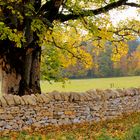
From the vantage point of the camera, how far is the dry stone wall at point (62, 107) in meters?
15.7

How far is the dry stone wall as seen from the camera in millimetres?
15734

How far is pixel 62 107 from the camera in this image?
17.2 meters

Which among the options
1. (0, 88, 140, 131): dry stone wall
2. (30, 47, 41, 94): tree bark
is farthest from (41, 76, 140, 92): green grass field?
(30, 47, 41, 94): tree bark

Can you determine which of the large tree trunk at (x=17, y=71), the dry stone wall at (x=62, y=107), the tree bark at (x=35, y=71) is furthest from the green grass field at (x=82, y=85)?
the large tree trunk at (x=17, y=71)

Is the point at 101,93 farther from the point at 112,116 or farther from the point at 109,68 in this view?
the point at 109,68

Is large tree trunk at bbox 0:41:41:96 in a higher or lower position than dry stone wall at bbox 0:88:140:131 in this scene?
higher

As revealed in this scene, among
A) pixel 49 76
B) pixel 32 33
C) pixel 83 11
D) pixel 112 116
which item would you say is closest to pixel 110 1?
pixel 83 11

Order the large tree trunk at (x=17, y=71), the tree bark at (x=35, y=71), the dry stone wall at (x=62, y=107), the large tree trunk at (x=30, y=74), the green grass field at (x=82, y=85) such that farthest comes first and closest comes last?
the green grass field at (x=82, y=85) → the tree bark at (x=35, y=71) → the large tree trunk at (x=30, y=74) → the large tree trunk at (x=17, y=71) → the dry stone wall at (x=62, y=107)

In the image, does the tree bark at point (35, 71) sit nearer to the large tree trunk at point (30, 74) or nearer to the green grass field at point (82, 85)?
the large tree trunk at point (30, 74)

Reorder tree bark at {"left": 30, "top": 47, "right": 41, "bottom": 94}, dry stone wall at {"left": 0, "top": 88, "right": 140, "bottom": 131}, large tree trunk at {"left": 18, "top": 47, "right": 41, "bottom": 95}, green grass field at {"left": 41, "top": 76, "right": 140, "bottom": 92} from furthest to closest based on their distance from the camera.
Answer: green grass field at {"left": 41, "top": 76, "right": 140, "bottom": 92} < tree bark at {"left": 30, "top": 47, "right": 41, "bottom": 94} < large tree trunk at {"left": 18, "top": 47, "right": 41, "bottom": 95} < dry stone wall at {"left": 0, "top": 88, "right": 140, "bottom": 131}

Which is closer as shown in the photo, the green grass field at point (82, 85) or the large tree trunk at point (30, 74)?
the large tree trunk at point (30, 74)

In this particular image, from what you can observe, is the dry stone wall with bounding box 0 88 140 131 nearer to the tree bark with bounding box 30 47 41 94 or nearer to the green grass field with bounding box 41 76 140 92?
the tree bark with bounding box 30 47 41 94

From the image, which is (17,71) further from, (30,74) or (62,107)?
(62,107)

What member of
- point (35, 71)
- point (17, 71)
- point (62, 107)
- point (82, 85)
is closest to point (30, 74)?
point (35, 71)
